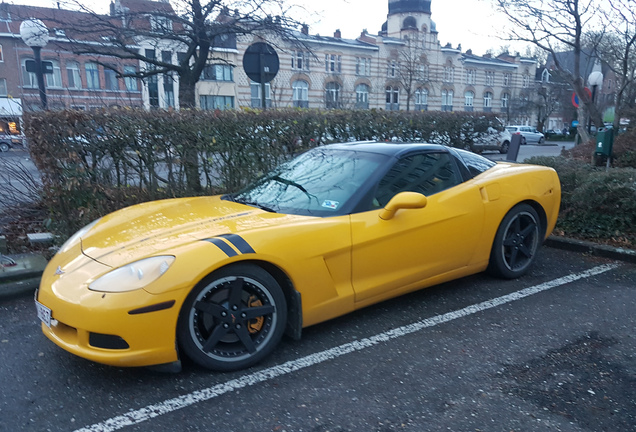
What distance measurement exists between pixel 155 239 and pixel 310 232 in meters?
0.99

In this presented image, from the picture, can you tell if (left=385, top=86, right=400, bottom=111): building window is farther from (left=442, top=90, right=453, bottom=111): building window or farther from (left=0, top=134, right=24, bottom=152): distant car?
(left=0, top=134, right=24, bottom=152): distant car

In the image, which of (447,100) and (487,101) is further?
(487,101)

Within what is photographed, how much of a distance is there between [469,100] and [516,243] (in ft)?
197

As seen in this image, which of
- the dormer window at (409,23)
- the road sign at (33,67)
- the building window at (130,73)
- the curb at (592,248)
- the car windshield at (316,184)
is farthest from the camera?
→ the dormer window at (409,23)

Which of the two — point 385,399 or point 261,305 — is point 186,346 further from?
point 385,399

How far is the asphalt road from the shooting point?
2463 millimetres

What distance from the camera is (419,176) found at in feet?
13.0

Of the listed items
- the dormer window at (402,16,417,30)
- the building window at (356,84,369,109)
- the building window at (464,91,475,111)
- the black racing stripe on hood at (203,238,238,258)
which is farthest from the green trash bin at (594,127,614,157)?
the building window at (464,91,475,111)

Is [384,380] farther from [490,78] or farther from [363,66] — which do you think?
[490,78]

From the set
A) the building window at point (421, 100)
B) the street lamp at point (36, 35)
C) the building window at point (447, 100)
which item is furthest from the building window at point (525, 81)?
the street lamp at point (36, 35)

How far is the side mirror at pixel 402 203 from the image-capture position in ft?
11.2

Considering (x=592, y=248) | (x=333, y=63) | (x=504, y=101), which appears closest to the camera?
(x=592, y=248)

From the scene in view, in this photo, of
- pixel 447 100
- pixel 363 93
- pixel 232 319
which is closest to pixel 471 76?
pixel 447 100

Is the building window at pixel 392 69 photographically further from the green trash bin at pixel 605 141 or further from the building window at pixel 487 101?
the green trash bin at pixel 605 141
